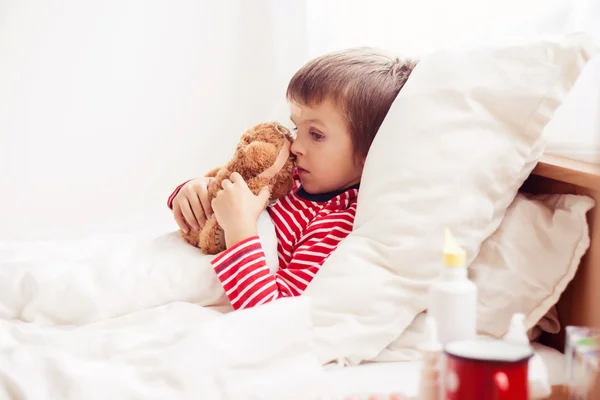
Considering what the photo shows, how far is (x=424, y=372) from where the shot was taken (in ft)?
2.22

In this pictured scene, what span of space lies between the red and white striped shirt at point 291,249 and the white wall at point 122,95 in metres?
0.89

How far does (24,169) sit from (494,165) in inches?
63.2

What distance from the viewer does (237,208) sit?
1129mm

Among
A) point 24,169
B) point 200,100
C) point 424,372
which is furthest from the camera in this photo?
point 200,100

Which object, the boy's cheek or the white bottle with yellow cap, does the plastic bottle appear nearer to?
the white bottle with yellow cap

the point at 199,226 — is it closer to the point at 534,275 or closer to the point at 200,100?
the point at 534,275

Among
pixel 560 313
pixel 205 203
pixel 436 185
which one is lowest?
pixel 560 313

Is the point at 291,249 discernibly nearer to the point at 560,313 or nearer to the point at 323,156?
the point at 323,156

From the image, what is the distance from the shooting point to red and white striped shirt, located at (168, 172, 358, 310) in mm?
1027

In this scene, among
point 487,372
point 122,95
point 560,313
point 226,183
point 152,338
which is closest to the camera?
point 487,372

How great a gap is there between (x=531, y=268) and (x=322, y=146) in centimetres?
44

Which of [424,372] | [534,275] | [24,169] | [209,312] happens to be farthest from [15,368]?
[24,169]

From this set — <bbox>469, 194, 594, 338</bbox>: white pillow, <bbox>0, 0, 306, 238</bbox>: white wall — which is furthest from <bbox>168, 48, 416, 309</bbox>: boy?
<bbox>0, 0, 306, 238</bbox>: white wall

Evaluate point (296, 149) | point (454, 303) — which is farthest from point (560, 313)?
point (296, 149)
